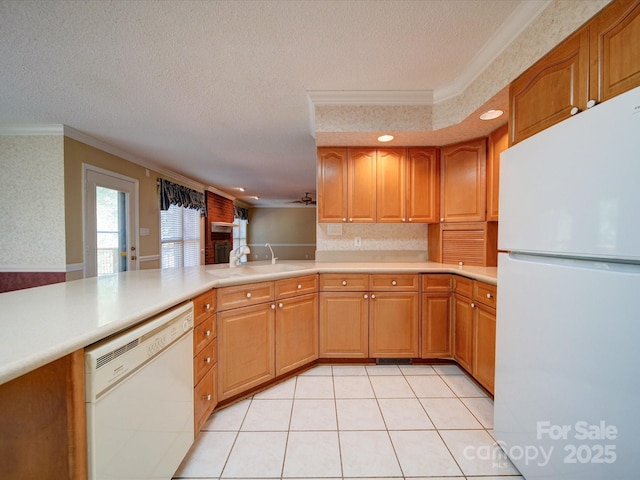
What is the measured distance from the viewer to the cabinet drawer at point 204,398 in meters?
1.42

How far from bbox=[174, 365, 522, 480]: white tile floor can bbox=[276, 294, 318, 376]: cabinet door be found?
0.18 m

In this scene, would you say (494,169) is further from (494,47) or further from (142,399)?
(142,399)

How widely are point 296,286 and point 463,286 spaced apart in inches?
53.1

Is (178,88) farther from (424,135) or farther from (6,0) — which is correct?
(424,135)

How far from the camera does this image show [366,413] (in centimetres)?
175

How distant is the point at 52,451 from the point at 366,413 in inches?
60.7

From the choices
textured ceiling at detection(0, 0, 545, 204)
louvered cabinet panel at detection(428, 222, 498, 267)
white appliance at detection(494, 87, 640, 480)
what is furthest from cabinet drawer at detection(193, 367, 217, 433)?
louvered cabinet panel at detection(428, 222, 498, 267)

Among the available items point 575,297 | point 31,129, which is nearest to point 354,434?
point 575,297

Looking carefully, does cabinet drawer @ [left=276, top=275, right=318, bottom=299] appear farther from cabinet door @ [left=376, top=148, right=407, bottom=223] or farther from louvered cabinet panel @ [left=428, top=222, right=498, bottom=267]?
louvered cabinet panel @ [left=428, top=222, right=498, bottom=267]

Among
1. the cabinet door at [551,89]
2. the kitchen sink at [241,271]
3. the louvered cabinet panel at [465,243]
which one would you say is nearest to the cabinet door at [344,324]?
the kitchen sink at [241,271]

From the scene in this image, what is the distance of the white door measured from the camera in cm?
319

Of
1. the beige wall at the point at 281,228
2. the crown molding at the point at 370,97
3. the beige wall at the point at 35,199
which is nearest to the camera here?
the crown molding at the point at 370,97

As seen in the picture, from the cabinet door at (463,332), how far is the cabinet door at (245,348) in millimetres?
1510

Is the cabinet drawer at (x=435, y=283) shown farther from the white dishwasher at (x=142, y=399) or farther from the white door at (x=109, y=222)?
the white door at (x=109, y=222)
